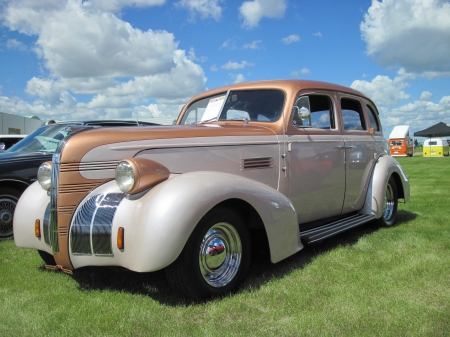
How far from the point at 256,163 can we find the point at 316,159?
2.84ft

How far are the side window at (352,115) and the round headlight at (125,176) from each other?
2984 millimetres

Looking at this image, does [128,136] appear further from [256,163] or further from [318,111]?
[318,111]

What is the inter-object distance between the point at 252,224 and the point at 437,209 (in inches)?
197

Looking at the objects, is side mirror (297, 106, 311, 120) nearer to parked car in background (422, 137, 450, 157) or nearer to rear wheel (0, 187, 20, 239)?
rear wheel (0, 187, 20, 239)

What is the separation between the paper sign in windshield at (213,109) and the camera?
435 centimetres

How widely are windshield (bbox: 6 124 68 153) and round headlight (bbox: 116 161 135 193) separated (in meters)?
3.69

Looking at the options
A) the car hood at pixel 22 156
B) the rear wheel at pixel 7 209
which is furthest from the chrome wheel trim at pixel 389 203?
the rear wheel at pixel 7 209

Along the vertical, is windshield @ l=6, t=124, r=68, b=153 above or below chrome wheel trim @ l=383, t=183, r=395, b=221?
above

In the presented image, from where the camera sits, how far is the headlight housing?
281cm

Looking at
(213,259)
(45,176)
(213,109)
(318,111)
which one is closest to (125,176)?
(213,259)

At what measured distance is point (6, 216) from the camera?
18.0ft

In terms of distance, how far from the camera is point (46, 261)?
12.5 feet

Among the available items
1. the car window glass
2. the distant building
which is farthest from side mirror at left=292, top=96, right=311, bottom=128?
the distant building

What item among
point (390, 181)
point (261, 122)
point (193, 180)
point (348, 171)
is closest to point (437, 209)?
point (390, 181)
